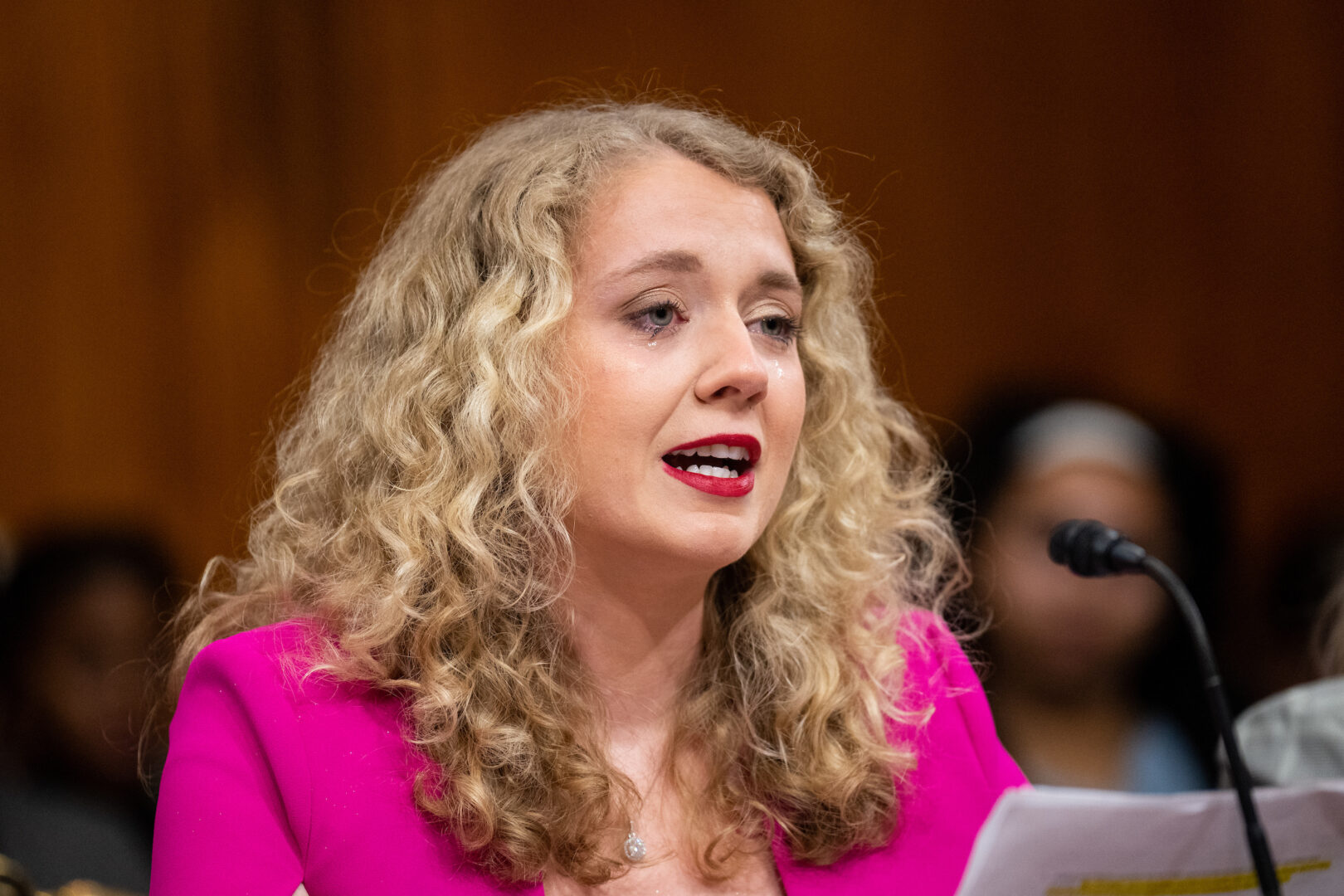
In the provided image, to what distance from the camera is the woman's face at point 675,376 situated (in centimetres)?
154

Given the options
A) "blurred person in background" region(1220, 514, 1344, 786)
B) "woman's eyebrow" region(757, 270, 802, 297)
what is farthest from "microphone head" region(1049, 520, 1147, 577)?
"blurred person in background" region(1220, 514, 1344, 786)

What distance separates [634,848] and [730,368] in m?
0.57

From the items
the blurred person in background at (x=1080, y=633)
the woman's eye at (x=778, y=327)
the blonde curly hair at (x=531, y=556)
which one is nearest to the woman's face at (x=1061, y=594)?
the blurred person in background at (x=1080, y=633)

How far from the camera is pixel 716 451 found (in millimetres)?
1581

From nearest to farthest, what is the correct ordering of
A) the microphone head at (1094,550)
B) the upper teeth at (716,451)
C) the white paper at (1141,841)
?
1. the white paper at (1141,841)
2. the microphone head at (1094,550)
3. the upper teeth at (716,451)

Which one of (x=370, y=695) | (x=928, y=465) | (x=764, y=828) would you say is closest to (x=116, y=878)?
(x=370, y=695)

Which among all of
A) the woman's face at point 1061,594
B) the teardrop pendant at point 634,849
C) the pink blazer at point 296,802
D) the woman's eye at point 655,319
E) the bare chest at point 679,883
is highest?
the woman's eye at point 655,319

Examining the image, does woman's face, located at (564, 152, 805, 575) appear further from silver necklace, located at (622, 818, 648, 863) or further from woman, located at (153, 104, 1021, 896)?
silver necklace, located at (622, 818, 648, 863)

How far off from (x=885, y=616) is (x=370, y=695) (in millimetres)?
742

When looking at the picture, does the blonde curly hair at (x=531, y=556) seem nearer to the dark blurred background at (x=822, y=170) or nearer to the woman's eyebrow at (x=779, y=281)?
the woman's eyebrow at (x=779, y=281)

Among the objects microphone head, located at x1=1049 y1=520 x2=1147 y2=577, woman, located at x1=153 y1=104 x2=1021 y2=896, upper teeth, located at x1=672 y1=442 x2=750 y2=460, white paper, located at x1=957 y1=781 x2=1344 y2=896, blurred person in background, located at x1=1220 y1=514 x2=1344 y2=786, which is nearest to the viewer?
white paper, located at x1=957 y1=781 x2=1344 y2=896

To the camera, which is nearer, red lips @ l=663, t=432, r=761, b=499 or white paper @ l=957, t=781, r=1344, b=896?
white paper @ l=957, t=781, r=1344, b=896

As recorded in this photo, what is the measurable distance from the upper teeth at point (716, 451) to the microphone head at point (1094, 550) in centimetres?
39

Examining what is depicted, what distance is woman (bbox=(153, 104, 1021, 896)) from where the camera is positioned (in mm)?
1455
